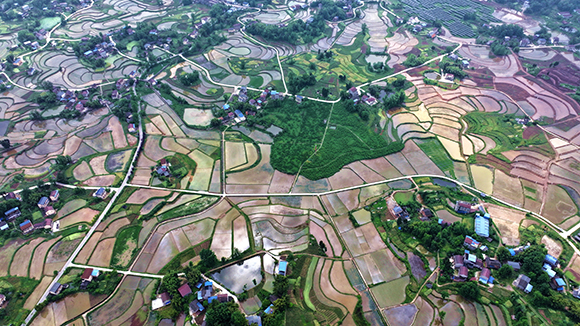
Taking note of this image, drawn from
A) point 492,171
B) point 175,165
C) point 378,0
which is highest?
point 378,0

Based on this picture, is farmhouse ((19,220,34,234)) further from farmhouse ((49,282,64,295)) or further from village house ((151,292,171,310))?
village house ((151,292,171,310))

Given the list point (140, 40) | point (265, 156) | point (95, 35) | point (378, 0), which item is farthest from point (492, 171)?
point (95, 35)

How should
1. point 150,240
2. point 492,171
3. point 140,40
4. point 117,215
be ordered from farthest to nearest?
point 140,40, point 492,171, point 117,215, point 150,240

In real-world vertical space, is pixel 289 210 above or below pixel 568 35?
below

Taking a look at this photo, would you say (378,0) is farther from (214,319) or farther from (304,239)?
(214,319)

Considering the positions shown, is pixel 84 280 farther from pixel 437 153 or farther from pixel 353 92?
pixel 353 92

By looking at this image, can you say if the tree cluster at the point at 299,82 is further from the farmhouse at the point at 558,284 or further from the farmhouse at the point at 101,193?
the farmhouse at the point at 558,284

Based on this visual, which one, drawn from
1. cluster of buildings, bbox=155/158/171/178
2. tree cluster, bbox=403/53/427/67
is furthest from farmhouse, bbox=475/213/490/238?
cluster of buildings, bbox=155/158/171/178
